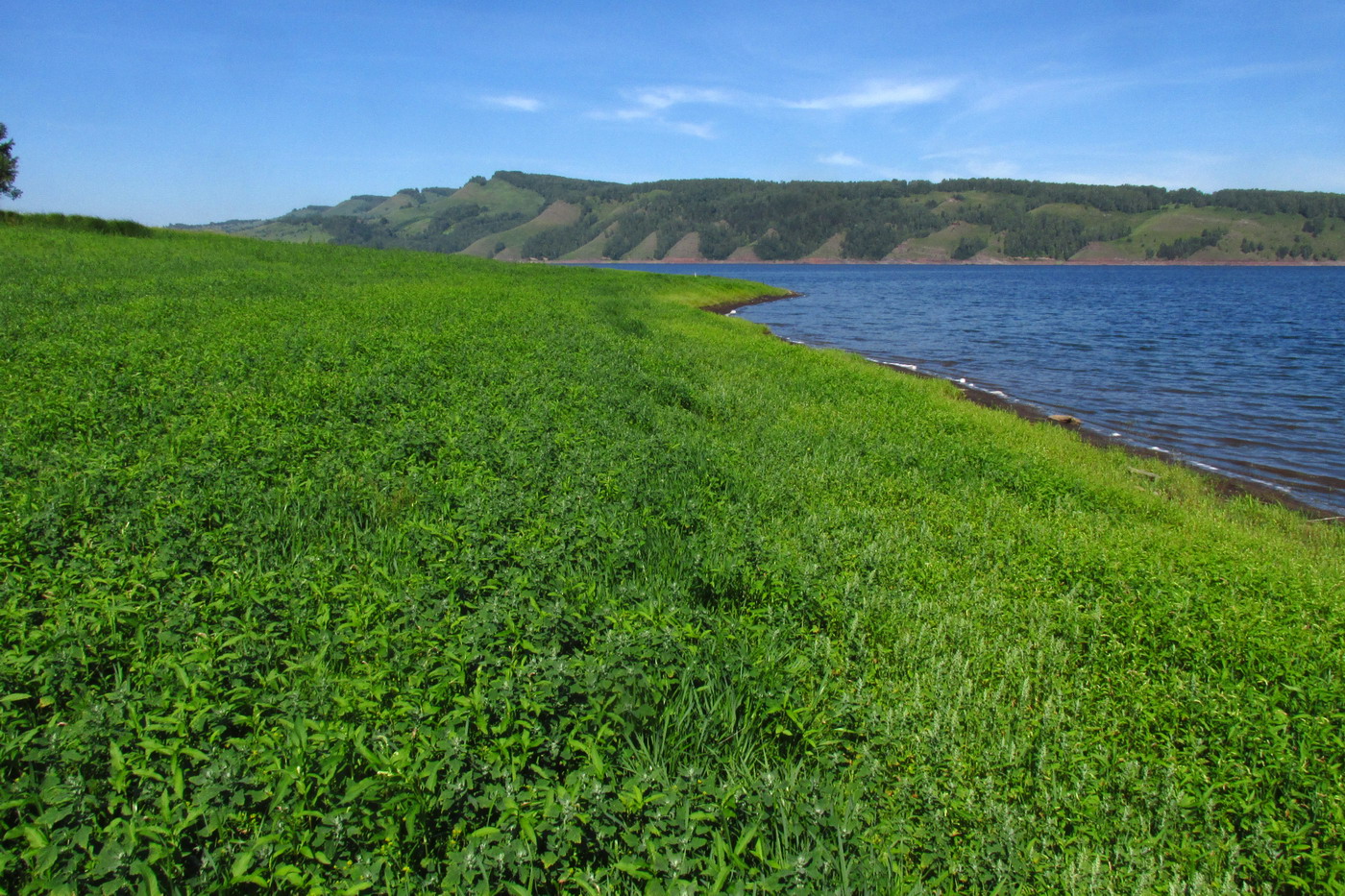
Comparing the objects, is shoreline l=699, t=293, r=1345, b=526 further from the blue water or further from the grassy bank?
the grassy bank

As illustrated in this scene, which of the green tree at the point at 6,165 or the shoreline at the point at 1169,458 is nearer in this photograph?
the shoreline at the point at 1169,458

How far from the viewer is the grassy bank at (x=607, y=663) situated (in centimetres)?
358

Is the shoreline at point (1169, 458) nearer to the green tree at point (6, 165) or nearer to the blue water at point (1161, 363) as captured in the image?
the blue water at point (1161, 363)

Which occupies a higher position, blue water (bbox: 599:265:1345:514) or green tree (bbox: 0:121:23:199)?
green tree (bbox: 0:121:23:199)

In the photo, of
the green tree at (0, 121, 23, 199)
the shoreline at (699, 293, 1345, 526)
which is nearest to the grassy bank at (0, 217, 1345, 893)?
the shoreline at (699, 293, 1345, 526)

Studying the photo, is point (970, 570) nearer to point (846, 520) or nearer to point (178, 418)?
point (846, 520)

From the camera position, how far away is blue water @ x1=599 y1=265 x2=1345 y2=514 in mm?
20141

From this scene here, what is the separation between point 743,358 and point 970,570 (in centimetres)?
1849

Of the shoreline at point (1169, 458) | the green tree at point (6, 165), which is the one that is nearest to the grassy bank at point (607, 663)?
the shoreline at point (1169, 458)

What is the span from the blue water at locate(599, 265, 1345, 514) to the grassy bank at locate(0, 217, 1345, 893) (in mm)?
9049

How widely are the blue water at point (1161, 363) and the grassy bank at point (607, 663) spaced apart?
9049 mm

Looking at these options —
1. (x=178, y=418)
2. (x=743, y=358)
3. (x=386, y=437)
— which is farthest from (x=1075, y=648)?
(x=743, y=358)

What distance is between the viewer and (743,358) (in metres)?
26.4

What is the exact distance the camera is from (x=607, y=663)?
4543 mm
